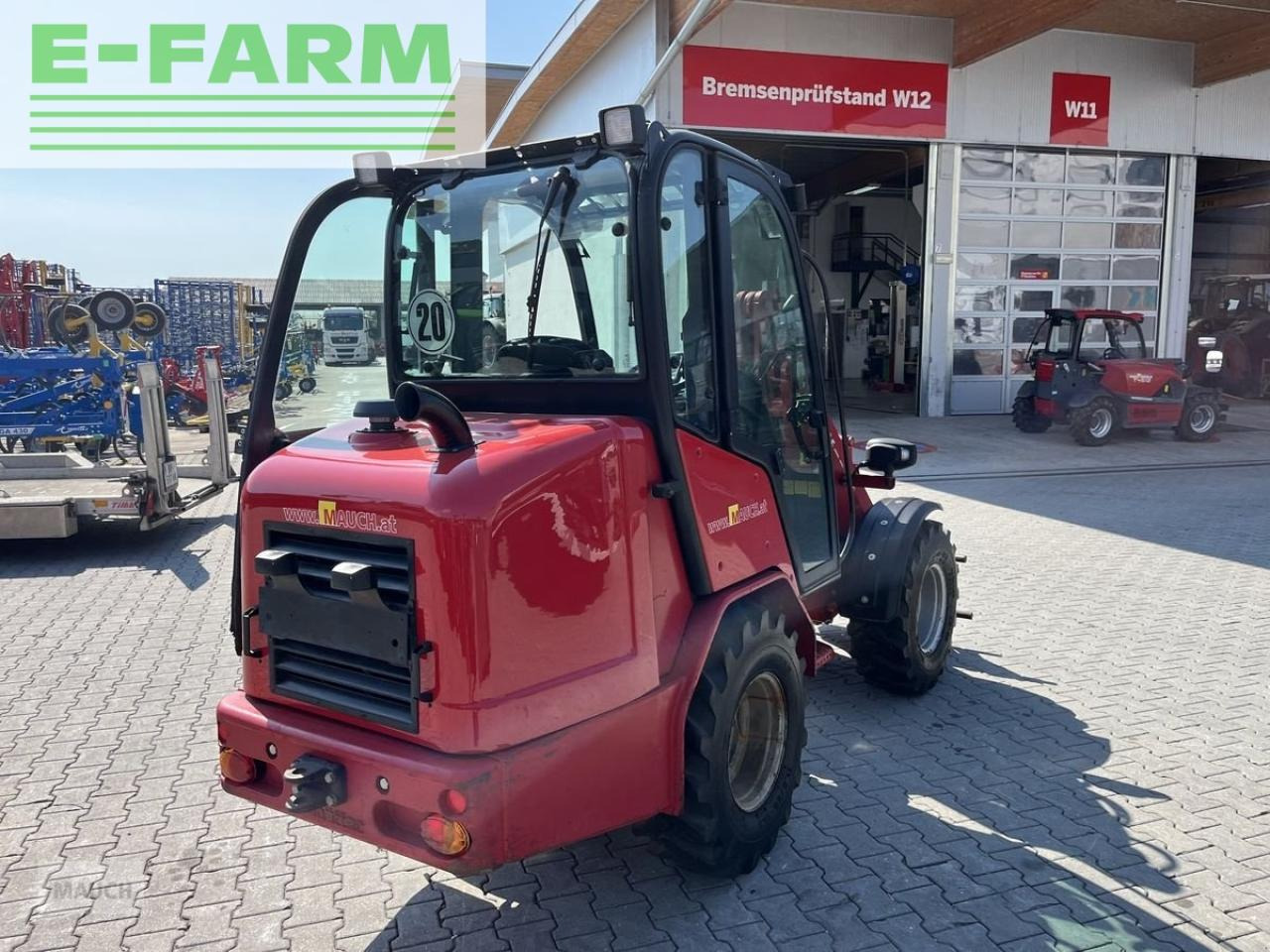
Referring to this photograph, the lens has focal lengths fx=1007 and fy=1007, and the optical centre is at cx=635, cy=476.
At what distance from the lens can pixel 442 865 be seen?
260 centimetres

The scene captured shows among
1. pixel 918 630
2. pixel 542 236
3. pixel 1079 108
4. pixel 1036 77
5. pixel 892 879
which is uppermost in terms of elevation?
pixel 1036 77

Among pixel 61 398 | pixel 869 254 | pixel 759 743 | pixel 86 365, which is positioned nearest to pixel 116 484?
pixel 86 365

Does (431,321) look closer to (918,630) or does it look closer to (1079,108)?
(918,630)

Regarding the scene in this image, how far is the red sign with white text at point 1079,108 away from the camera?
57.9 feet

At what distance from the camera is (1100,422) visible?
14.7 meters

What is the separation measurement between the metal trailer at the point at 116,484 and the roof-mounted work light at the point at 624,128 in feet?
22.1

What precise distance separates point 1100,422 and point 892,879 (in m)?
12.9

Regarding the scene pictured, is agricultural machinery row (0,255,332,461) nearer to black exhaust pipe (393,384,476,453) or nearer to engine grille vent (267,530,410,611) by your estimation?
engine grille vent (267,530,410,611)

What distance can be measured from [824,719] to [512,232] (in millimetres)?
2684

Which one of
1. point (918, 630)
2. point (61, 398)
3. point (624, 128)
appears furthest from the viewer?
point (61, 398)

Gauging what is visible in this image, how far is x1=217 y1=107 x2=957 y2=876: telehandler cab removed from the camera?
103 inches

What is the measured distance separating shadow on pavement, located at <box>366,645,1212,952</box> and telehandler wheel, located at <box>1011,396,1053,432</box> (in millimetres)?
12120

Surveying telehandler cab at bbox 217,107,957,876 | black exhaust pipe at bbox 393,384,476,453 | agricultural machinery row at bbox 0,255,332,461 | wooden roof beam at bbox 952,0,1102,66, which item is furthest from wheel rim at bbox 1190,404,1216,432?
black exhaust pipe at bbox 393,384,476,453

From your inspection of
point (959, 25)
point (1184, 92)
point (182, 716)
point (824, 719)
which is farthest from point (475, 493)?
point (1184, 92)
